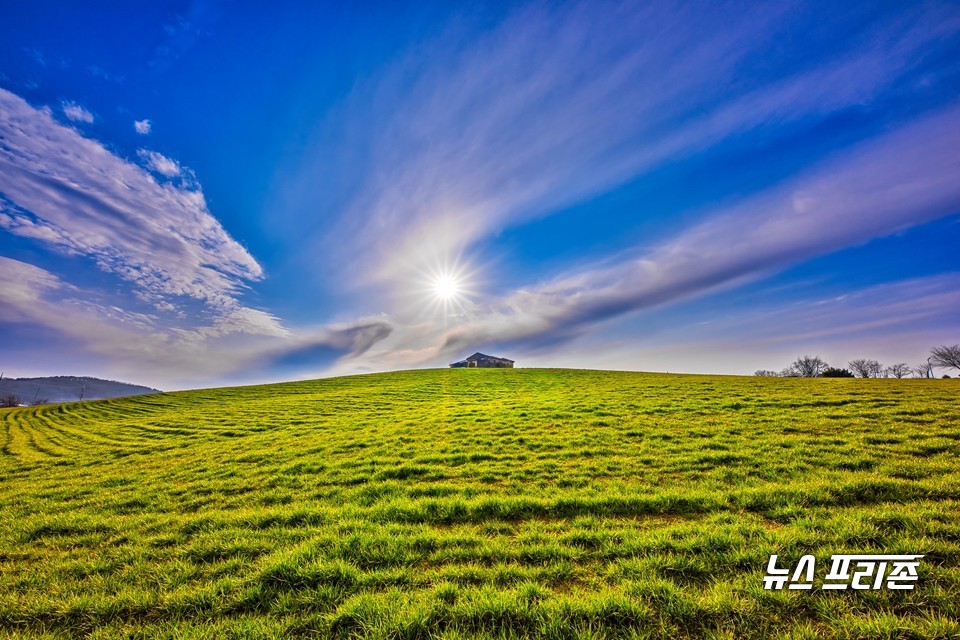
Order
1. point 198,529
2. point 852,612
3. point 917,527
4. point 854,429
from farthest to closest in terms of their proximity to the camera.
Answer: point 854,429
point 198,529
point 917,527
point 852,612

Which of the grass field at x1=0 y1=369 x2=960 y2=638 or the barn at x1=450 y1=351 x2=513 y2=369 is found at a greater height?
the barn at x1=450 y1=351 x2=513 y2=369

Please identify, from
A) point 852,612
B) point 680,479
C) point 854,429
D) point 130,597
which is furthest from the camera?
point 854,429

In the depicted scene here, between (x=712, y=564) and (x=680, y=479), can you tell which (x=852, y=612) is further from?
(x=680, y=479)

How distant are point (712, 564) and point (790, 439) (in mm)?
9653

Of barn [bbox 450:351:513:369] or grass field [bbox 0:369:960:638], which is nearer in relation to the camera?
grass field [bbox 0:369:960:638]

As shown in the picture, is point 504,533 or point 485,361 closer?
point 504,533

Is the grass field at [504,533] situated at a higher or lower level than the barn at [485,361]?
lower

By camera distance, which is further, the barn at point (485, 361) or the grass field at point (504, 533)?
the barn at point (485, 361)

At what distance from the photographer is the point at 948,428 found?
39.9ft

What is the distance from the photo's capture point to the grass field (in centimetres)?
439

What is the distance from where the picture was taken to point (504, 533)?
6.84m

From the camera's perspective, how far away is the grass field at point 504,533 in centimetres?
439

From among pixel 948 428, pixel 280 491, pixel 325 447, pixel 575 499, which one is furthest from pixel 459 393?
pixel 948 428

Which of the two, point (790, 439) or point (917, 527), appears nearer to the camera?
point (917, 527)
